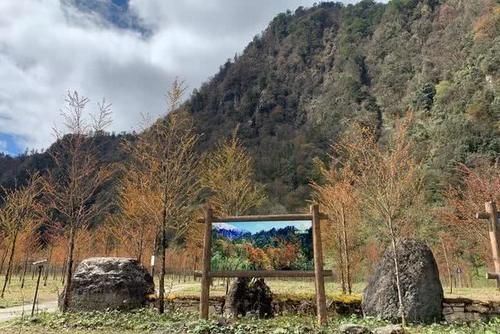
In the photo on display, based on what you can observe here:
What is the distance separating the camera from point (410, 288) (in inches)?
403

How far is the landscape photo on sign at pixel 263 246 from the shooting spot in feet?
30.7

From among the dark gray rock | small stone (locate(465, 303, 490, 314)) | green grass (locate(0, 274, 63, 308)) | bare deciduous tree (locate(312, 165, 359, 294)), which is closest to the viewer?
small stone (locate(465, 303, 490, 314))

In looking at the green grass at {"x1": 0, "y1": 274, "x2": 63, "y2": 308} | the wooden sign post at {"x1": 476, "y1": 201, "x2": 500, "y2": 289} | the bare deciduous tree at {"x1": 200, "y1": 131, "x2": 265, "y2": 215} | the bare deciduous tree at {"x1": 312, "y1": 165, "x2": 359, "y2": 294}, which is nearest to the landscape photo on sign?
the wooden sign post at {"x1": 476, "y1": 201, "x2": 500, "y2": 289}

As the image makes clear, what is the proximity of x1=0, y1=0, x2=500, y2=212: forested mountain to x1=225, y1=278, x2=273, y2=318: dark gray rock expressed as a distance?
32.3 meters

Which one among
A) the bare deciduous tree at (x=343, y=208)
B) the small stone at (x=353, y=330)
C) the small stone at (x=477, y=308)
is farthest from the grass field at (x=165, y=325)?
the bare deciduous tree at (x=343, y=208)

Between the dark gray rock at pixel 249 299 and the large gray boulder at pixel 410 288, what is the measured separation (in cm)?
274

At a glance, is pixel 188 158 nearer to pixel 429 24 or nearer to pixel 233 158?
pixel 233 158

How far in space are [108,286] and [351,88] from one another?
85346 mm

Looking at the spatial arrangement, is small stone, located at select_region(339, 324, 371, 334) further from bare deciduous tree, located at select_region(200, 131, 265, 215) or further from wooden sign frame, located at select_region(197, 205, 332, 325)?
bare deciduous tree, located at select_region(200, 131, 265, 215)

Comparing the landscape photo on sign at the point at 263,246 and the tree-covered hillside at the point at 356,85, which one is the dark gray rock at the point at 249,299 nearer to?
the landscape photo on sign at the point at 263,246

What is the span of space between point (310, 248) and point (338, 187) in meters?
10.9

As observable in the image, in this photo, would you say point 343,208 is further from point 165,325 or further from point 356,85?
point 356,85

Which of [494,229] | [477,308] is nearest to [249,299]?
[477,308]

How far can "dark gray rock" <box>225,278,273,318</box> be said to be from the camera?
37.0ft
